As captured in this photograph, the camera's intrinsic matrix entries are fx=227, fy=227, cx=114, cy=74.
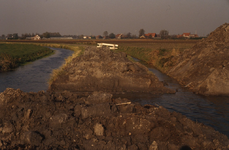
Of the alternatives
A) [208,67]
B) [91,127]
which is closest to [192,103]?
[208,67]

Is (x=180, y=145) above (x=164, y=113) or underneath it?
underneath

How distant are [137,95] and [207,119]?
16.2 ft

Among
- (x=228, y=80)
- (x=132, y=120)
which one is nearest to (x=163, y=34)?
(x=228, y=80)

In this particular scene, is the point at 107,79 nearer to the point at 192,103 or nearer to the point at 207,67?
the point at 192,103

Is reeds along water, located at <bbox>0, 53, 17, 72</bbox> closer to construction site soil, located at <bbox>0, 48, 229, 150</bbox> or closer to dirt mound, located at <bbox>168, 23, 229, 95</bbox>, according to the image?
dirt mound, located at <bbox>168, 23, 229, 95</bbox>

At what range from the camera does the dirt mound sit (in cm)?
1473

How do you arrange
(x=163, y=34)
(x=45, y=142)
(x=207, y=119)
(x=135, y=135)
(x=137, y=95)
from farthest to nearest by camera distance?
(x=163, y=34) < (x=137, y=95) < (x=207, y=119) < (x=135, y=135) < (x=45, y=142)

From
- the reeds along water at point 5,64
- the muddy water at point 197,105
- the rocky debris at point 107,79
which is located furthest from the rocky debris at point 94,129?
the reeds along water at point 5,64

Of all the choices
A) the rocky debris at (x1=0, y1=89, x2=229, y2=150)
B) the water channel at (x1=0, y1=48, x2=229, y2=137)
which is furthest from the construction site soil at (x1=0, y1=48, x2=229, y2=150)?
the water channel at (x1=0, y1=48, x2=229, y2=137)

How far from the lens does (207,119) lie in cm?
1060

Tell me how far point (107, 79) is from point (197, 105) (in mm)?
6207

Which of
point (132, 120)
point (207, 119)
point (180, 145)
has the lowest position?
point (207, 119)

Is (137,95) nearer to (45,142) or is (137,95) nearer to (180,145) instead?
(180,145)

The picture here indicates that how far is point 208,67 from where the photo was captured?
17391mm
